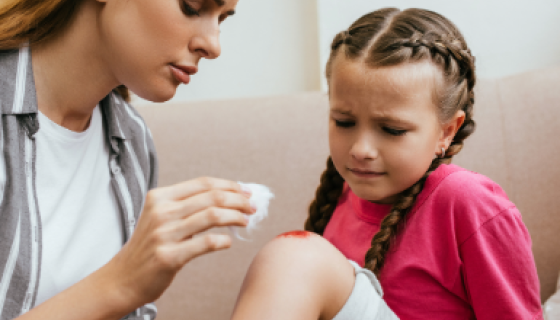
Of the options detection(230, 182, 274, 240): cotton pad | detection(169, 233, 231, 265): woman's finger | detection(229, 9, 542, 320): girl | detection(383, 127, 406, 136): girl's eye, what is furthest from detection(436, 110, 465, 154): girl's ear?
detection(169, 233, 231, 265): woman's finger

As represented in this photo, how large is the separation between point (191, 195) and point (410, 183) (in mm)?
445

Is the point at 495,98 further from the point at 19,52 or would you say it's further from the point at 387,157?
the point at 19,52

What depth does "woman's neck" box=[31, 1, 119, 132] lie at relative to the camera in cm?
83

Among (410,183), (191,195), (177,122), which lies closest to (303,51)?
(177,122)

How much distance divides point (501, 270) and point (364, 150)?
1.01 ft

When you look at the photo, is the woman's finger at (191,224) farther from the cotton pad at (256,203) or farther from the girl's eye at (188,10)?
the girl's eye at (188,10)

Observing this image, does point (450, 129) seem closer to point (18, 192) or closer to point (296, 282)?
point (296, 282)

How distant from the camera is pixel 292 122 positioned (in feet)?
4.58

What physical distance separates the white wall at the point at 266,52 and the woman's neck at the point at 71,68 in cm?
82

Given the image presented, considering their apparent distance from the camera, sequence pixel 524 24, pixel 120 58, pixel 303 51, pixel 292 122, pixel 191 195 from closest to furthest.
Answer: pixel 191 195, pixel 120 58, pixel 292 122, pixel 524 24, pixel 303 51

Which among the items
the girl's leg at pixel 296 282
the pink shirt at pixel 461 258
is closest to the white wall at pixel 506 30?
the pink shirt at pixel 461 258

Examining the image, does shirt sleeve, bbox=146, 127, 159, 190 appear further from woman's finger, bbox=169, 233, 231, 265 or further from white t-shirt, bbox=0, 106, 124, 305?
woman's finger, bbox=169, 233, 231, 265

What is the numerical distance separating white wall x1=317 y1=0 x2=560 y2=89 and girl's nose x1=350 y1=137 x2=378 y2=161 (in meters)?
0.88

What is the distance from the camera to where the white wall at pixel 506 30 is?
1485 mm
